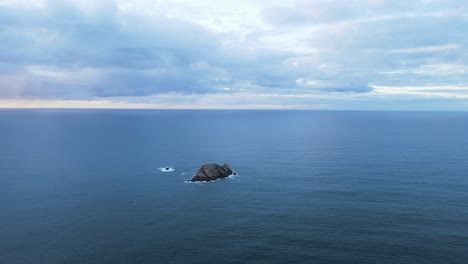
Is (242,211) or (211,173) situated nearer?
(242,211)

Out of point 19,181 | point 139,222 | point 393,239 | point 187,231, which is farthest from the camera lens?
point 19,181

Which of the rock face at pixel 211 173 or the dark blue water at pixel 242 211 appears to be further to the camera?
the rock face at pixel 211 173

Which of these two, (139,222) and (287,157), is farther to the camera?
(287,157)

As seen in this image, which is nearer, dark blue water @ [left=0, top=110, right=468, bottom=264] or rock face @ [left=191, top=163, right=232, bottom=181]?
dark blue water @ [left=0, top=110, right=468, bottom=264]

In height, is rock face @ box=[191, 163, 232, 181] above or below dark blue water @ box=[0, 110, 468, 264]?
above

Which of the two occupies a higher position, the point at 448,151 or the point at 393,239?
the point at 448,151

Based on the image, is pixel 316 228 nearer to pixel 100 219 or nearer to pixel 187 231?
pixel 187 231

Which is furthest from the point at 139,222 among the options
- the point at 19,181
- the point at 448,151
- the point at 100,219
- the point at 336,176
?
the point at 448,151

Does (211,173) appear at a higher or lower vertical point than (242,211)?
higher

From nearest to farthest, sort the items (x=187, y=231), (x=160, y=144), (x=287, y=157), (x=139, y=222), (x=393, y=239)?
(x=393, y=239) < (x=187, y=231) < (x=139, y=222) < (x=287, y=157) < (x=160, y=144)

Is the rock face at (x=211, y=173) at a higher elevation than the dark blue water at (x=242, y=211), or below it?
higher

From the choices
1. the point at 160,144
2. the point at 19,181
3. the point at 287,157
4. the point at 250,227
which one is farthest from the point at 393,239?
the point at 160,144
